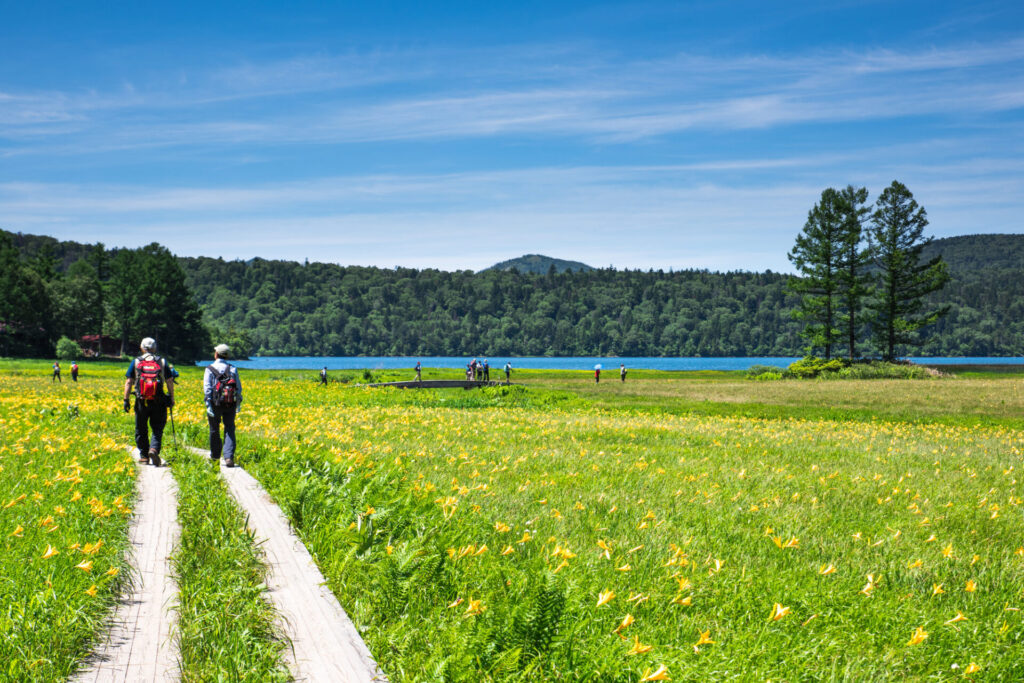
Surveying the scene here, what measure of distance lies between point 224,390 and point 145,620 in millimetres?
7257

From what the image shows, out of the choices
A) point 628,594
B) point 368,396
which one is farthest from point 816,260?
point 628,594

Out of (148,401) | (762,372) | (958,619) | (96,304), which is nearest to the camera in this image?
(958,619)

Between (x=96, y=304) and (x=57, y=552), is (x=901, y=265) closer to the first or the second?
(x=57, y=552)

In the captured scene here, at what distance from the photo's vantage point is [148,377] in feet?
37.3

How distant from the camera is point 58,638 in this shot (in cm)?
397

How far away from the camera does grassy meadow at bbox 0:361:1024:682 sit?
3945mm

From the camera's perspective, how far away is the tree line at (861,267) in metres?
72.2

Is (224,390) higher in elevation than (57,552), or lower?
higher

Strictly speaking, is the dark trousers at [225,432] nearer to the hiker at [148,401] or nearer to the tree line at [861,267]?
the hiker at [148,401]

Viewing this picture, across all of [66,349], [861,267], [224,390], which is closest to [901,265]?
[861,267]

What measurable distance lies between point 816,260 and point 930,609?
75708mm

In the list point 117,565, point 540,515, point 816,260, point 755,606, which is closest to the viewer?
point 755,606

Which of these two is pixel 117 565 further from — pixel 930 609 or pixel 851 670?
pixel 930 609

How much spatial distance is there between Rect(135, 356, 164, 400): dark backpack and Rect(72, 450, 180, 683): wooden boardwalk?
4.30 meters
